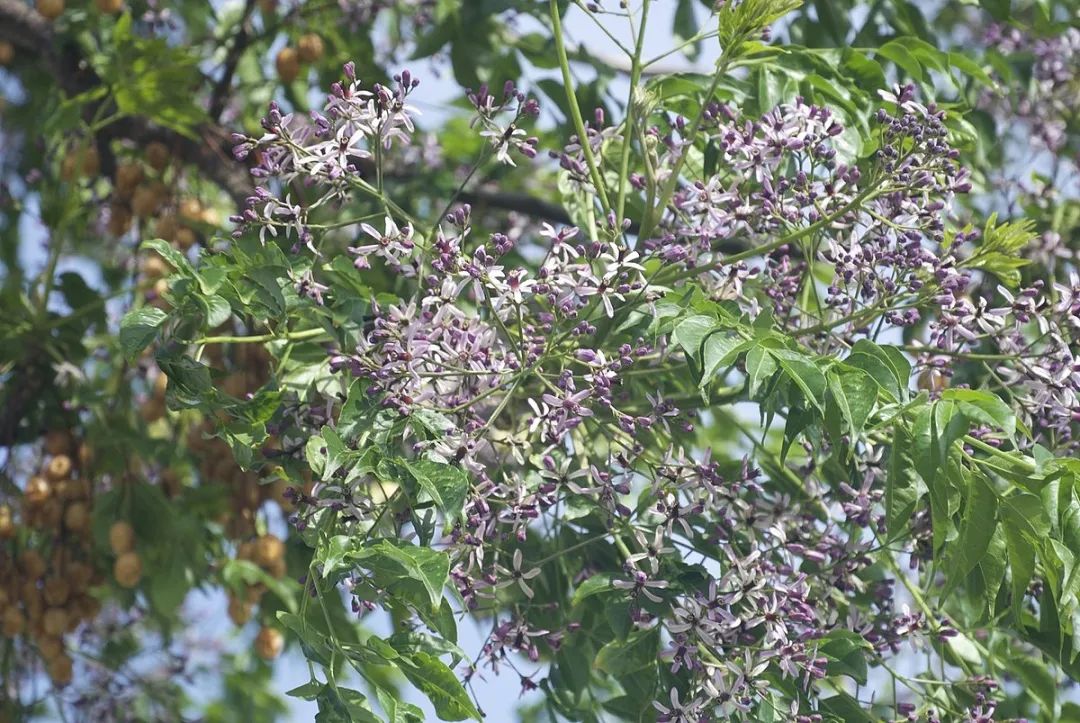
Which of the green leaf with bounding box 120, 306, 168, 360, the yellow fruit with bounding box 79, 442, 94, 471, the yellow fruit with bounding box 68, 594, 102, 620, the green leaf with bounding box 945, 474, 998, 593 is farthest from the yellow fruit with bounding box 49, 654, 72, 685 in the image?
the green leaf with bounding box 945, 474, 998, 593

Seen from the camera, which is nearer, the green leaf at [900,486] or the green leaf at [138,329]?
the green leaf at [900,486]

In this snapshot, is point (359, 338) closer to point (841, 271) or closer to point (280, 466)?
point (280, 466)

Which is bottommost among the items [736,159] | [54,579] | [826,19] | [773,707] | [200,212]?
[773,707]

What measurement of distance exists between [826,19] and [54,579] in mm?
1860

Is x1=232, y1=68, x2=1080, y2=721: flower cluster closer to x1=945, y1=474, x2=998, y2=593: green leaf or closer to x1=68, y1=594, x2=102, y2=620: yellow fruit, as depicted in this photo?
x1=945, y1=474, x2=998, y2=593: green leaf

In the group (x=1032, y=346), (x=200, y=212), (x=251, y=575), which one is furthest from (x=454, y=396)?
(x=200, y=212)

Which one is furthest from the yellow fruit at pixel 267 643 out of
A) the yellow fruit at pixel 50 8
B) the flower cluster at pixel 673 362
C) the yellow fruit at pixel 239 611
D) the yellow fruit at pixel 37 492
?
the yellow fruit at pixel 50 8

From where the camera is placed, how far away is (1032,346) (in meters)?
2.10

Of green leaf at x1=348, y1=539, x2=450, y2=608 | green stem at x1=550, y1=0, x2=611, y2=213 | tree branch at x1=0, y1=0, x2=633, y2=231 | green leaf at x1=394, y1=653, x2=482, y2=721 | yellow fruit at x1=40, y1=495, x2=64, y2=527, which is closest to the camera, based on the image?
green leaf at x1=348, y1=539, x2=450, y2=608

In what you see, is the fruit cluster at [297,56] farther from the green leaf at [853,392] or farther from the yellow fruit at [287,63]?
the green leaf at [853,392]

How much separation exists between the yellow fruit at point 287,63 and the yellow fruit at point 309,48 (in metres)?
0.02

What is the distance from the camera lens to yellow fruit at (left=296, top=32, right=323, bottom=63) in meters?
3.43

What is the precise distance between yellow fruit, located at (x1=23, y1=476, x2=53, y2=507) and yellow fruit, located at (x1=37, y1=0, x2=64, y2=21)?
3.27 feet

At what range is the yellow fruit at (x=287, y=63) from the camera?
346 cm
